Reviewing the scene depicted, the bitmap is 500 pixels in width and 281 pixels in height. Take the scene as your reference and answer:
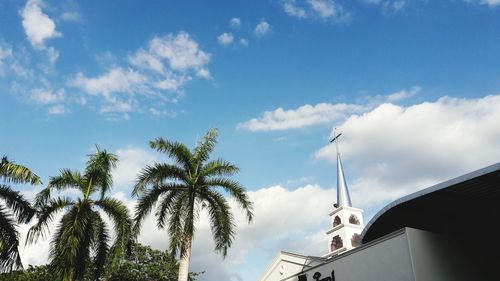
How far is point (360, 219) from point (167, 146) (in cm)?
3351

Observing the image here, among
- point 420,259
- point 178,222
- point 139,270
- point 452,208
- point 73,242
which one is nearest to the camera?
point 420,259

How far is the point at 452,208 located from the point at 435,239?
4.58 feet

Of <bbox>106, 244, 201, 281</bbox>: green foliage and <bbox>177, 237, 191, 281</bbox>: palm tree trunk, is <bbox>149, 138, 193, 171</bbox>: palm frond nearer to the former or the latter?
<bbox>177, 237, 191, 281</bbox>: palm tree trunk

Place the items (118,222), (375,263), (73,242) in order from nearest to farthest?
(375,263), (73,242), (118,222)

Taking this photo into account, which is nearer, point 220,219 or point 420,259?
point 420,259

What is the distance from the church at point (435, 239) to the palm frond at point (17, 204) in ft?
38.5

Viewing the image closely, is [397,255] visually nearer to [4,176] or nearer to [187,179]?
[187,179]

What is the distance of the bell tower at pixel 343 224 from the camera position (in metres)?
47.2

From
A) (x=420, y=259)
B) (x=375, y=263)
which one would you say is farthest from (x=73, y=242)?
(x=420, y=259)

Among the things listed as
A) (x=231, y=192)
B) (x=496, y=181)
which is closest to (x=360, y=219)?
(x=231, y=192)

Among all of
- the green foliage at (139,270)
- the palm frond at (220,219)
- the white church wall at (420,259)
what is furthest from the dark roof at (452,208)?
the green foliage at (139,270)

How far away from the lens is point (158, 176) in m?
21.7

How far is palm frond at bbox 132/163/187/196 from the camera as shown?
21312mm

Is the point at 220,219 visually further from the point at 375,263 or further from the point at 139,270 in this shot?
the point at 139,270
